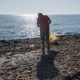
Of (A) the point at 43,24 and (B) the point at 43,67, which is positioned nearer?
(B) the point at 43,67

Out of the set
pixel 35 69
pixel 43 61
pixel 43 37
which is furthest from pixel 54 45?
pixel 35 69

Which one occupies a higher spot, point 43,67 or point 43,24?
point 43,24

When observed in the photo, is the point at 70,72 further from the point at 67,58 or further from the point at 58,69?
the point at 67,58

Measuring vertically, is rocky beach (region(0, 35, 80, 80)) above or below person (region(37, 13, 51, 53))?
below

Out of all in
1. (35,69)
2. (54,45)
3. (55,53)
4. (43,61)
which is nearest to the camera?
(35,69)

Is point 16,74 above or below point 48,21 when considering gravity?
below

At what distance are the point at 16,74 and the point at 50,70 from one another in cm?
148

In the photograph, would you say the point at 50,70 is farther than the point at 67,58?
No

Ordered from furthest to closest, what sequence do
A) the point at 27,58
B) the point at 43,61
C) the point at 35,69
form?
the point at 27,58 < the point at 43,61 < the point at 35,69

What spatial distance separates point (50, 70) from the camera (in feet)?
38.3

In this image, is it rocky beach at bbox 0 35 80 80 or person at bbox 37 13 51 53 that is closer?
rocky beach at bbox 0 35 80 80

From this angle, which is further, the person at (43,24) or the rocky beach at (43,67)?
the person at (43,24)

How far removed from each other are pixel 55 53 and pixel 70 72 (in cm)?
474

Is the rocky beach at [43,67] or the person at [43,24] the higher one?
the person at [43,24]
